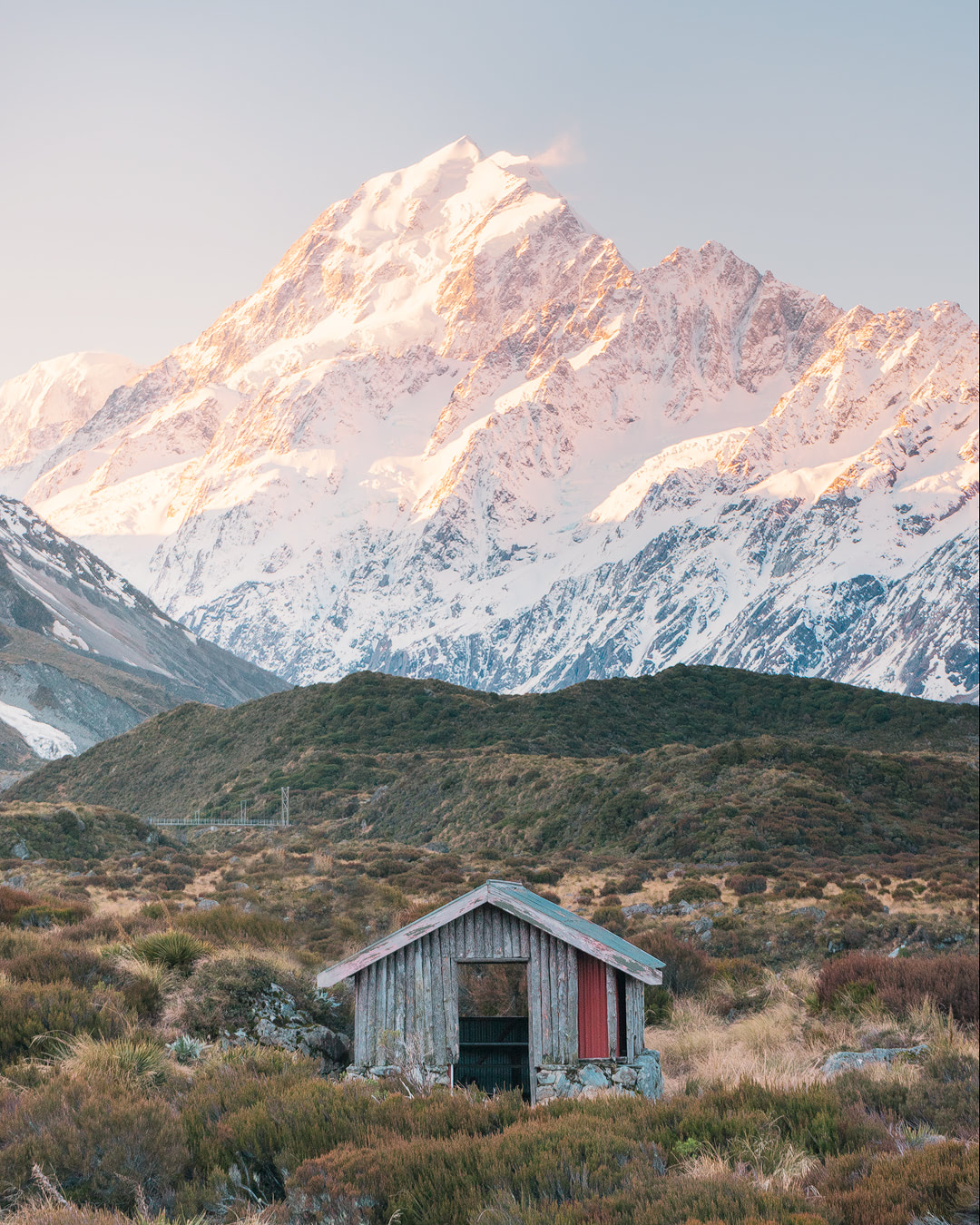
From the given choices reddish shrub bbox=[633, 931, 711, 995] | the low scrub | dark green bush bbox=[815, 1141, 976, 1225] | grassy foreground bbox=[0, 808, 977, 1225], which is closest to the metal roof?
grassy foreground bbox=[0, 808, 977, 1225]

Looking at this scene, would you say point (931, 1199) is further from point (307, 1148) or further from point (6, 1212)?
point (6, 1212)

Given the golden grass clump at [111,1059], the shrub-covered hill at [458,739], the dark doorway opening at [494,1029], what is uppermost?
the shrub-covered hill at [458,739]

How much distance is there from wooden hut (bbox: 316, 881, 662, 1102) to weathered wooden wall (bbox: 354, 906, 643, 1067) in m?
0.01

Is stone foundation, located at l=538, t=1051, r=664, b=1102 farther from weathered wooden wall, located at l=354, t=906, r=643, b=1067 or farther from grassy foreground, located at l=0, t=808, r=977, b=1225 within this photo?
grassy foreground, located at l=0, t=808, r=977, b=1225

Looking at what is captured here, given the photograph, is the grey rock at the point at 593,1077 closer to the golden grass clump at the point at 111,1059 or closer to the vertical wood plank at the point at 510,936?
the vertical wood plank at the point at 510,936

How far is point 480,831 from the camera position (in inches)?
2194

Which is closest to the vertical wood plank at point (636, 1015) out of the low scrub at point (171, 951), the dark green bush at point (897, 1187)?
the dark green bush at point (897, 1187)

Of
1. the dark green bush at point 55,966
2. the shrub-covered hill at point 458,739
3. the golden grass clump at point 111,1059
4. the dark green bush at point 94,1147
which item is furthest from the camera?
the shrub-covered hill at point 458,739

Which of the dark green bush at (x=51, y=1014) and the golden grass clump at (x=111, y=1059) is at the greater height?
the dark green bush at (x=51, y=1014)

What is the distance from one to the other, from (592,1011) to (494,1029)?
11.4 feet

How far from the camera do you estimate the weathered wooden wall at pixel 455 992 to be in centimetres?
1265

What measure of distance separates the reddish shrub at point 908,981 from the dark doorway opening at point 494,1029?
16.9 feet

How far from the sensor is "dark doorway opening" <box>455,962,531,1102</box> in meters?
14.5

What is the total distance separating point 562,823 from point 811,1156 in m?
45.3
